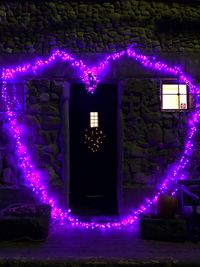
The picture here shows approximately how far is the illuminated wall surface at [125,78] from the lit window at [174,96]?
159 millimetres

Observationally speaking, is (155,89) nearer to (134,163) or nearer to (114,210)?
(134,163)

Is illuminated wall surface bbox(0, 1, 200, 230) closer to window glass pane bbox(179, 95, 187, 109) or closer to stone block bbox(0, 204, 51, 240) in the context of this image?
window glass pane bbox(179, 95, 187, 109)

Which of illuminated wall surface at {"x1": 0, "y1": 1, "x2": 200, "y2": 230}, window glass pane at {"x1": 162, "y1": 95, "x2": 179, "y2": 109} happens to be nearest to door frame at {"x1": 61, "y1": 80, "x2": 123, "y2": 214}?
illuminated wall surface at {"x1": 0, "y1": 1, "x2": 200, "y2": 230}

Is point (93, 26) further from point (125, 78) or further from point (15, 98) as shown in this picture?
point (15, 98)

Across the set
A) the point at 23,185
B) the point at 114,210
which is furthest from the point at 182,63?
the point at 23,185

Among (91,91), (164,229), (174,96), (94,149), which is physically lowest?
(164,229)

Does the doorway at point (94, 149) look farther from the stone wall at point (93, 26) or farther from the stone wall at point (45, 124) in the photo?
the stone wall at point (93, 26)

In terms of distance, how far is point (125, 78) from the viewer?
27.5 ft

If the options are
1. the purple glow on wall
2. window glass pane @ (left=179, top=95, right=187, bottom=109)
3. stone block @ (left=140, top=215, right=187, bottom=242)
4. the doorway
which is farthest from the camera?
the doorway

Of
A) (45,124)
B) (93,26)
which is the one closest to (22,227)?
(45,124)

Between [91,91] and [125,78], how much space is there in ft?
2.42

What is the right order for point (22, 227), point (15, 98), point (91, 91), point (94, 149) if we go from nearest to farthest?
point (22, 227), point (15, 98), point (91, 91), point (94, 149)

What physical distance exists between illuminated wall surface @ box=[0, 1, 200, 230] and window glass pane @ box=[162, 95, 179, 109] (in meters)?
0.14

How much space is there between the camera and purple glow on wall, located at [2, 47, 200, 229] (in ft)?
27.1
